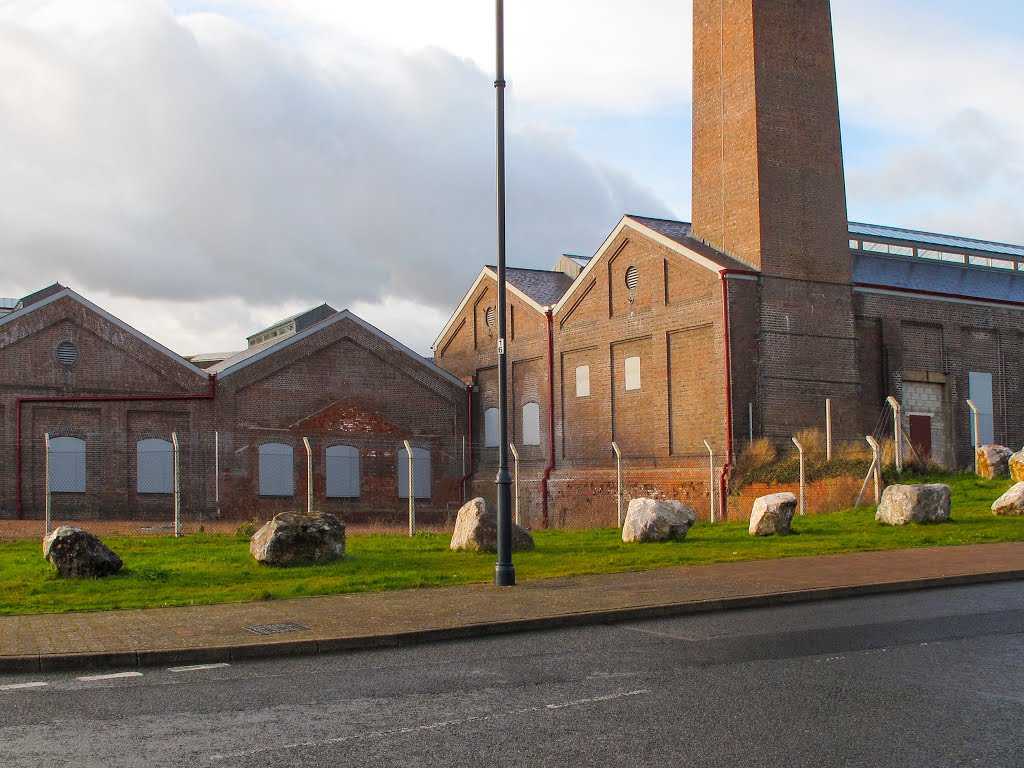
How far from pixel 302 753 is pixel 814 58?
103 ft

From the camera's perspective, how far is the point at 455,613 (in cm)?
1179

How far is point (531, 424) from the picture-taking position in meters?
41.1

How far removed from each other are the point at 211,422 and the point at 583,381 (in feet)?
41.7

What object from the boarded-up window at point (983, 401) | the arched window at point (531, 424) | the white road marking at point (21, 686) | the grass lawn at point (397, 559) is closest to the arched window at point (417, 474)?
the arched window at point (531, 424)

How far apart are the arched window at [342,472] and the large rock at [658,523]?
20.5 m

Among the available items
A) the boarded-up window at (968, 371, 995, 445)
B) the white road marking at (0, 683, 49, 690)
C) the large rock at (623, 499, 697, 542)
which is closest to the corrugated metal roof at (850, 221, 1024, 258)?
the boarded-up window at (968, 371, 995, 445)

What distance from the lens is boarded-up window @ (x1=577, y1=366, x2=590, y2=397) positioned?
38.3 meters

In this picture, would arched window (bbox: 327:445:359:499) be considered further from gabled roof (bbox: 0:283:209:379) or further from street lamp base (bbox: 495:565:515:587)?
street lamp base (bbox: 495:565:515:587)

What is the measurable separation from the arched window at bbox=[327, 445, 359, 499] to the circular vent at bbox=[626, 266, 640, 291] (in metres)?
11.4

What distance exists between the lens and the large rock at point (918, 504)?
2114 centimetres

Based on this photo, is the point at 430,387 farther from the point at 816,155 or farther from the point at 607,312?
the point at 816,155

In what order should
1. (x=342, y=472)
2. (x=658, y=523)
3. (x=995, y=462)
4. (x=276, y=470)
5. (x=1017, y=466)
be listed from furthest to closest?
1. (x=342, y=472)
2. (x=276, y=470)
3. (x=995, y=462)
4. (x=1017, y=466)
5. (x=658, y=523)

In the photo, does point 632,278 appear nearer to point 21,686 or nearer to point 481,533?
point 481,533

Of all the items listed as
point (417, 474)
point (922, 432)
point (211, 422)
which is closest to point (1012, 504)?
point (922, 432)
